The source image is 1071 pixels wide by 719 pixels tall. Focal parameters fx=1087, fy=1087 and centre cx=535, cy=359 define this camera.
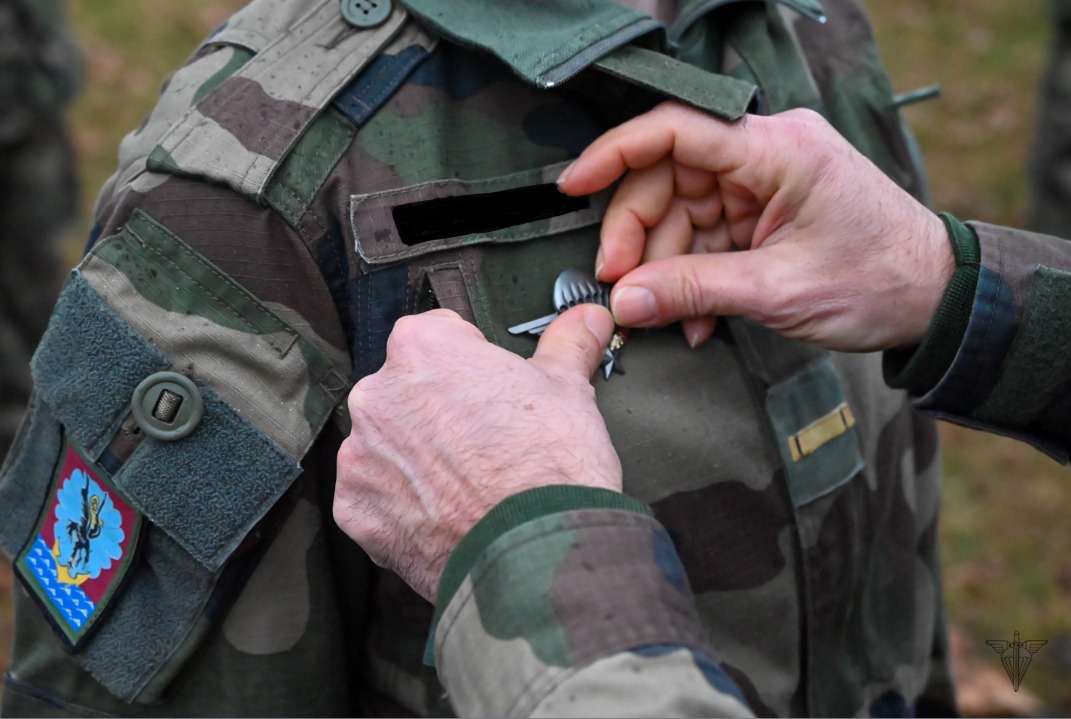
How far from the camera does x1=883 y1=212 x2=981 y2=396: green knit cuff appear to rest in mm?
1521

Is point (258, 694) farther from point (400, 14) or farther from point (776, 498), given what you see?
point (400, 14)

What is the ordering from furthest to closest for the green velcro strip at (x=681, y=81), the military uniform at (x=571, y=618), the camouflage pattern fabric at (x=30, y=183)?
the camouflage pattern fabric at (x=30, y=183) → the green velcro strip at (x=681, y=81) → the military uniform at (x=571, y=618)

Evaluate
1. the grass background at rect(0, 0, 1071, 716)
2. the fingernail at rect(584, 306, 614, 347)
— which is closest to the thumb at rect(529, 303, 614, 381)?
the fingernail at rect(584, 306, 614, 347)

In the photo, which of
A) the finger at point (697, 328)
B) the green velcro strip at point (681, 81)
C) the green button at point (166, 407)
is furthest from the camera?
the finger at point (697, 328)

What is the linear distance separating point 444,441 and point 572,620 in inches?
10.9

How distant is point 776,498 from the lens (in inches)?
59.5

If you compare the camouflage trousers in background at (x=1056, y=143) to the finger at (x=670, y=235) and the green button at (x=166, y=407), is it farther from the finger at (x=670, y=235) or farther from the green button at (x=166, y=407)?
the green button at (x=166, y=407)

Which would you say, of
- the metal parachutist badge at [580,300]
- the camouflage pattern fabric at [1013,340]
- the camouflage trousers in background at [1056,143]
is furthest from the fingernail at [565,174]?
the camouflage trousers in background at [1056,143]

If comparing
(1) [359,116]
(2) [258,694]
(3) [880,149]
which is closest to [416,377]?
(1) [359,116]

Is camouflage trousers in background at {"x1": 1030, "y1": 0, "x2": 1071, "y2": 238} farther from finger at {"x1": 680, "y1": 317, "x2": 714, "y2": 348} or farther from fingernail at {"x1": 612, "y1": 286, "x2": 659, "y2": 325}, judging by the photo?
fingernail at {"x1": 612, "y1": 286, "x2": 659, "y2": 325}

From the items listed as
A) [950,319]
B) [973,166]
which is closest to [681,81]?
[950,319]

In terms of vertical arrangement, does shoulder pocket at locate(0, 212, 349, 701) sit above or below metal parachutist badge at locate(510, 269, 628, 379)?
above

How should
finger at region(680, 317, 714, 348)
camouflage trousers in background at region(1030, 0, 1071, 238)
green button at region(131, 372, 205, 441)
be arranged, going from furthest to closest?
1. camouflage trousers in background at region(1030, 0, 1071, 238)
2. finger at region(680, 317, 714, 348)
3. green button at region(131, 372, 205, 441)

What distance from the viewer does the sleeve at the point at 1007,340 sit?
152 cm
